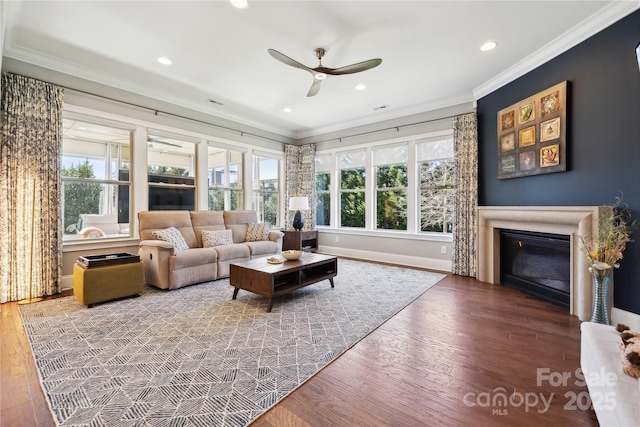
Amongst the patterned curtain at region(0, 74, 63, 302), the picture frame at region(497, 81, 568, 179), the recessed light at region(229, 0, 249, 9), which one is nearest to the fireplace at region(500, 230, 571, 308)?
the picture frame at region(497, 81, 568, 179)

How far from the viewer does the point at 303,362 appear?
6.61ft

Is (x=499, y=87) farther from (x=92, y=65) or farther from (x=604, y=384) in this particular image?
(x=92, y=65)

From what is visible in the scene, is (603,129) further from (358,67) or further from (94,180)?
(94,180)

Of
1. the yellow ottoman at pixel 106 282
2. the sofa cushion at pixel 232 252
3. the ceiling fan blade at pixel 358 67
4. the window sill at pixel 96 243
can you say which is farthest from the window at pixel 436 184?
the window sill at pixel 96 243

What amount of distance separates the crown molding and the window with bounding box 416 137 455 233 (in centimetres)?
120

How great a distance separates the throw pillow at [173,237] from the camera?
3.96 meters

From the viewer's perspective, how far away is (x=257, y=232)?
17.2ft

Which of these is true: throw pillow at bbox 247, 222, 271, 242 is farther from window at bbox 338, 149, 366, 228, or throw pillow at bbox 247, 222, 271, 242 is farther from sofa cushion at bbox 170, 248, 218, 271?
window at bbox 338, 149, 366, 228

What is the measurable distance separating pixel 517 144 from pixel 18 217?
646 centimetres

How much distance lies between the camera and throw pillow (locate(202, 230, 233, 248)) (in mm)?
4485

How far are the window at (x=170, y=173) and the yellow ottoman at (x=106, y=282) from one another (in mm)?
1658

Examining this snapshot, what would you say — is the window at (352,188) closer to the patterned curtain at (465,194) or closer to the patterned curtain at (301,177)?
the patterned curtain at (301,177)

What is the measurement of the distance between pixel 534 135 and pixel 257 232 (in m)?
4.51

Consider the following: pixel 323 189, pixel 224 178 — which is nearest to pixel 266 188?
pixel 224 178
